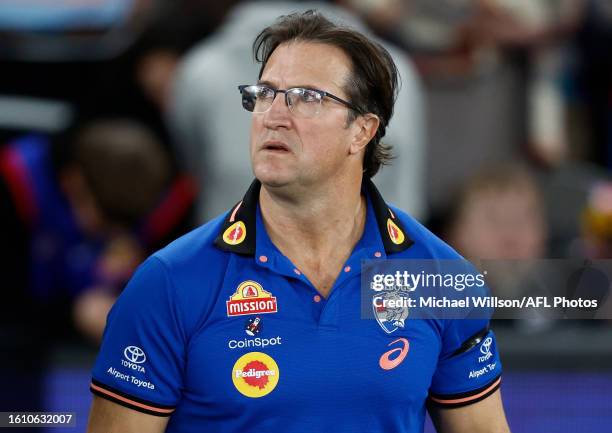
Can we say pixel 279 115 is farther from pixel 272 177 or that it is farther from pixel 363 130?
pixel 363 130

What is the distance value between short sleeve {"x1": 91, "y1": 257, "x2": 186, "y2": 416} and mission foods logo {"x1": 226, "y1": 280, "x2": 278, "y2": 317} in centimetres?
15

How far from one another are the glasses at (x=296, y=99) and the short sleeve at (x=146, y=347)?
0.49 metres

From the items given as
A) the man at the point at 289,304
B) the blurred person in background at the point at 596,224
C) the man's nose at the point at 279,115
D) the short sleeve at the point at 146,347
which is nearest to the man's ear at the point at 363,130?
the man at the point at 289,304

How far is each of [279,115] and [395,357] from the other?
27.4 inches

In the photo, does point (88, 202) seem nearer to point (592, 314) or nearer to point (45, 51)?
point (45, 51)

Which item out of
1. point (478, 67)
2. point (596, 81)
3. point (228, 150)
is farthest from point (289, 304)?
point (596, 81)

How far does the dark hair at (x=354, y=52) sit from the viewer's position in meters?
3.60

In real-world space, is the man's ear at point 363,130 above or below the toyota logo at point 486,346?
above

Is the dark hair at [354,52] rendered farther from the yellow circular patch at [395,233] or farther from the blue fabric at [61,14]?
the blue fabric at [61,14]

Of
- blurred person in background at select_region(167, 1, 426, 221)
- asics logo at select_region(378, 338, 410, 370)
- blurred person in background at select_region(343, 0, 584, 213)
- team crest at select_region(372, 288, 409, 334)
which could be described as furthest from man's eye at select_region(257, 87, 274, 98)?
blurred person in background at select_region(343, 0, 584, 213)

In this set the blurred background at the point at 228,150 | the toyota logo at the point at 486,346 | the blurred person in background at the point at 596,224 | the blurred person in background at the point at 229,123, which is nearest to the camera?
the toyota logo at the point at 486,346

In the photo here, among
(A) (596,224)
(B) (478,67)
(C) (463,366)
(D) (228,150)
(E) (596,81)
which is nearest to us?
(C) (463,366)

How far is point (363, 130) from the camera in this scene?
3.71 metres

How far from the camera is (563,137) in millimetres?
7152
